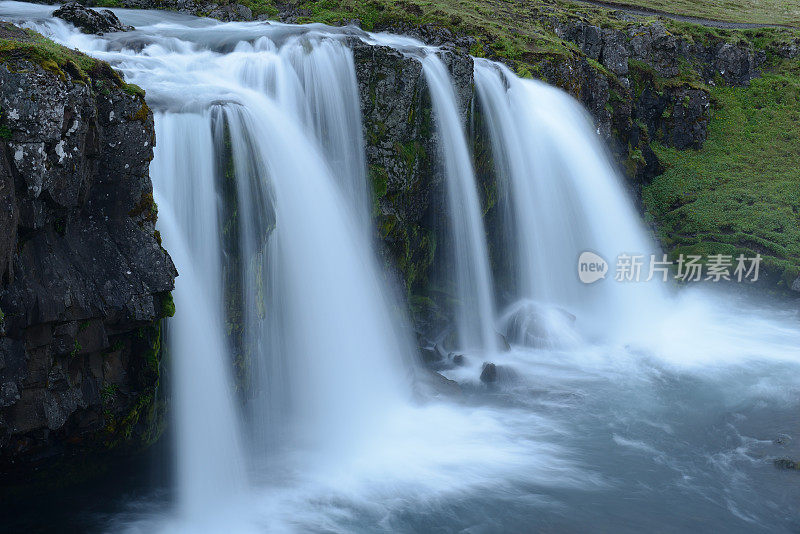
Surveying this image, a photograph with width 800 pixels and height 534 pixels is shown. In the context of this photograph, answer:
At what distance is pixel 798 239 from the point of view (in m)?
26.1

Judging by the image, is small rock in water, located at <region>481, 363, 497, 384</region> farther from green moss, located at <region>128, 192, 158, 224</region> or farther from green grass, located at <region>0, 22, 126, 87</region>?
green grass, located at <region>0, 22, 126, 87</region>

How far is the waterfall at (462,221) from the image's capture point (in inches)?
720

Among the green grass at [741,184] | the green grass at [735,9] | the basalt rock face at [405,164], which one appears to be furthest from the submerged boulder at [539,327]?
the green grass at [735,9]

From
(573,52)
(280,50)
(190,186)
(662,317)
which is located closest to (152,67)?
(280,50)

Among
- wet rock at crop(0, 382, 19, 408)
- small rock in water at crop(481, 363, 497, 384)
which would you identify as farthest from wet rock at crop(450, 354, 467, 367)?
wet rock at crop(0, 382, 19, 408)

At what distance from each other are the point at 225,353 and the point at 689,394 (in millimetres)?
11232

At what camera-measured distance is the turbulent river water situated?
1087 cm

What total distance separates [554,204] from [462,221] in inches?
202

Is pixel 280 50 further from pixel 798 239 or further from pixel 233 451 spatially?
pixel 798 239

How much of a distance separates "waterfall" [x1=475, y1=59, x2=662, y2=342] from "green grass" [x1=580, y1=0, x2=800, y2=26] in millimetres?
35458

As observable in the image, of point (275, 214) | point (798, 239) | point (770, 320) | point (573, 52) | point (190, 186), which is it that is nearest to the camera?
point (190, 186)

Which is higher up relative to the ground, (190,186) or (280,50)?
(280,50)

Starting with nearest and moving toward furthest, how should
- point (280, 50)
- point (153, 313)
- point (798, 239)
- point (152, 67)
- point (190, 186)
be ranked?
point (153, 313), point (190, 186), point (152, 67), point (280, 50), point (798, 239)

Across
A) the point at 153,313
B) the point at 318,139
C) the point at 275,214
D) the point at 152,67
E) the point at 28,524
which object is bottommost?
the point at 28,524
